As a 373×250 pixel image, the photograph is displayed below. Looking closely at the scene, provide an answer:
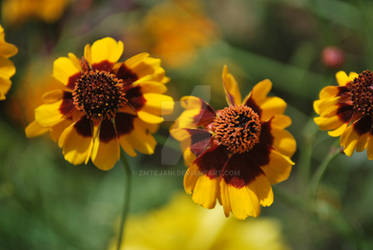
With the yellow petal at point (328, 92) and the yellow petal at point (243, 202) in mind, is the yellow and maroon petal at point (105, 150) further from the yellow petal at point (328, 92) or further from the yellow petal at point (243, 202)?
the yellow petal at point (328, 92)

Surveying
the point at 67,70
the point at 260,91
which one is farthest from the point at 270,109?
the point at 67,70

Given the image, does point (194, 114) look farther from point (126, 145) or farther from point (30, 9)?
point (30, 9)

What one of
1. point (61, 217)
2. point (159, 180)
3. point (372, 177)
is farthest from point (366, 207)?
point (61, 217)

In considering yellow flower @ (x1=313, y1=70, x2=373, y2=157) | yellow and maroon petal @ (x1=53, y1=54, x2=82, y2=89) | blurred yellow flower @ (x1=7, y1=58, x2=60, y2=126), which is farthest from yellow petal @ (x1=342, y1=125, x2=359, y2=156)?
blurred yellow flower @ (x1=7, y1=58, x2=60, y2=126)

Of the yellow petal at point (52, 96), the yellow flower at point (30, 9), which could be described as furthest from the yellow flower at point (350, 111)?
the yellow flower at point (30, 9)

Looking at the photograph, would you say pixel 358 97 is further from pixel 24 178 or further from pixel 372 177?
pixel 24 178

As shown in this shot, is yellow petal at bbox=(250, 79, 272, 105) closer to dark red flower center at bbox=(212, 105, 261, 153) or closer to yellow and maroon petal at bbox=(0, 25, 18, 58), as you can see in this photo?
dark red flower center at bbox=(212, 105, 261, 153)

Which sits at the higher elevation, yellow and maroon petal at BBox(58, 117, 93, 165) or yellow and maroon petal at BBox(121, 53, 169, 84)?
yellow and maroon petal at BBox(121, 53, 169, 84)
